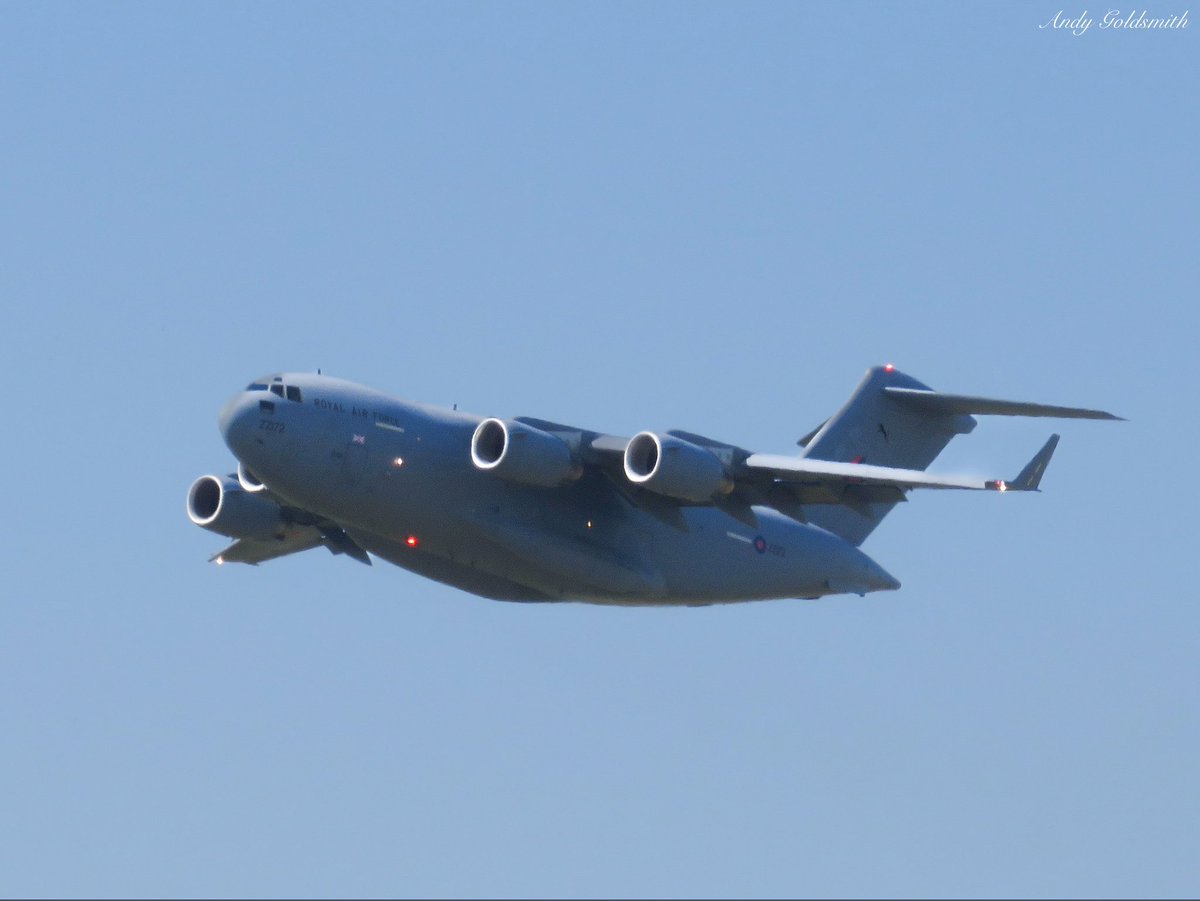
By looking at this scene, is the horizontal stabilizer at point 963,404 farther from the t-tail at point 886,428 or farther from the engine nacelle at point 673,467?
the engine nacelle at point 673,467

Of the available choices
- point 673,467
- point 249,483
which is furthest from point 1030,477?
point 249,483

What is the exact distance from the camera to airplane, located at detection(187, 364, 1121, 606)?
20.4 metres

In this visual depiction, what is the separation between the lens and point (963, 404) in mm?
25062

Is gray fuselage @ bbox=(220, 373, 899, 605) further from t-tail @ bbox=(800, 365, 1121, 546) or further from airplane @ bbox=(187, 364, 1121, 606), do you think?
t-tail @ bbox=(800, 365, 1121, 546)

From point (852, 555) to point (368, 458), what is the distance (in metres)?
6.06

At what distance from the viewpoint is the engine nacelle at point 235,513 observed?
23.1 m

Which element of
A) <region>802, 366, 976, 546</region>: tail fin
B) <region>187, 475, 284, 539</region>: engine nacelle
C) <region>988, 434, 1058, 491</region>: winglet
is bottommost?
<region>988, 434, 1058, 491</region>: winglet

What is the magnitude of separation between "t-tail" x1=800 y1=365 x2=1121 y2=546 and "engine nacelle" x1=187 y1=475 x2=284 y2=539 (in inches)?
240

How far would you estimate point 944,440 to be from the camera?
25.7 meters

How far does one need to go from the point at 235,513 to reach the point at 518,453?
155 inches

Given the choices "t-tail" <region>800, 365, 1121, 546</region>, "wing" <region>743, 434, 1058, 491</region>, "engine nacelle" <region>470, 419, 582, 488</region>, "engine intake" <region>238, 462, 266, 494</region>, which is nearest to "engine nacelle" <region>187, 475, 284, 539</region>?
"engine intake" <region>238, 462, 266, 494</region>

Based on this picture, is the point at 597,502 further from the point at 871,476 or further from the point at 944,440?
the point at 944,440

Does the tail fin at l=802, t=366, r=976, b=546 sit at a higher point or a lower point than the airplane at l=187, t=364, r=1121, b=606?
higher

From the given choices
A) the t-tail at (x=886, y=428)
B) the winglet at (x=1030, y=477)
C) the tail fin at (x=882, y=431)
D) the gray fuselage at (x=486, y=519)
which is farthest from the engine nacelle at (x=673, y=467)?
the tail fin at (x=882, y=431)
